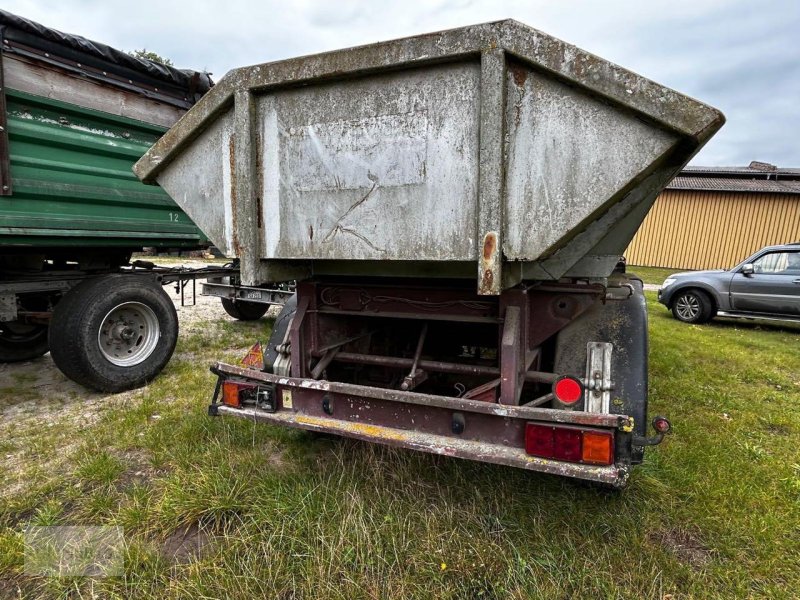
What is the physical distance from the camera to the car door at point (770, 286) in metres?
8.20

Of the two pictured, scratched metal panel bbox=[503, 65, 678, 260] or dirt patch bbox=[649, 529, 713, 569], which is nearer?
scratched metal panel bbox=[503, 65, 678, 260]

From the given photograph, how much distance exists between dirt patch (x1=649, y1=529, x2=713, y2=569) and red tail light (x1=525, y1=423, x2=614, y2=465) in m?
0.70

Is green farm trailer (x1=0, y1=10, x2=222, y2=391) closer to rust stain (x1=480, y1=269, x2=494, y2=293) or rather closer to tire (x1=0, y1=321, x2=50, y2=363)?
tire (x1=0, y1=321, x2=50, y2=363)

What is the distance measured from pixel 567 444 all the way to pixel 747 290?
859 cm

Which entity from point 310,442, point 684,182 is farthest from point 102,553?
point 684,182

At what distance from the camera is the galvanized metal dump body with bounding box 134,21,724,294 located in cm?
179

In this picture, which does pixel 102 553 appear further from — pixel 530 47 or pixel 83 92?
pixel 83 92

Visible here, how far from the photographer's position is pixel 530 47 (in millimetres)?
1817

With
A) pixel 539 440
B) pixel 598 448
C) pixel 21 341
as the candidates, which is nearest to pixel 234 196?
pixel 539 440

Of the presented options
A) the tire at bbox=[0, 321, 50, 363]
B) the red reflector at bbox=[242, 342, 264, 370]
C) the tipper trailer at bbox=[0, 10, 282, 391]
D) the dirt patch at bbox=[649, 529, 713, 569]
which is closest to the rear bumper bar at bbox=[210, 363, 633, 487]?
the red reflector at bbox=[242, 342, 264, 370]

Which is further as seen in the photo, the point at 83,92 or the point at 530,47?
the point at 83,92

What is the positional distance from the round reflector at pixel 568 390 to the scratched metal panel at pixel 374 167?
76cm

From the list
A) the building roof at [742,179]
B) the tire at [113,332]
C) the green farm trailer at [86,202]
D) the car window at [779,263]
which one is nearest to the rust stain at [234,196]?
the green farm trailer at [86,202]

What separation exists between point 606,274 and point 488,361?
0.98 meters
